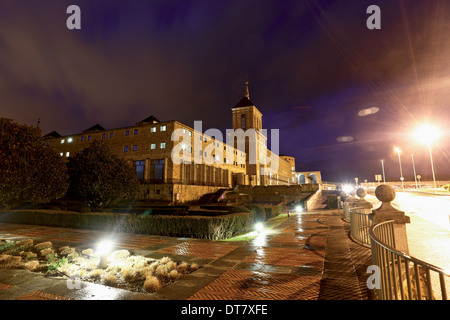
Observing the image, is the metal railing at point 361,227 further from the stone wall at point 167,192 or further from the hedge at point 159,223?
the stone wall at point 167,192

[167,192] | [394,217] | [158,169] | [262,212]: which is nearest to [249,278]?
[394,217]

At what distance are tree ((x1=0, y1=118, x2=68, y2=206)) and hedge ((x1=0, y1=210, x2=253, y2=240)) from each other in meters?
1.83

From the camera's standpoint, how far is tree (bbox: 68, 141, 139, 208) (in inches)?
784

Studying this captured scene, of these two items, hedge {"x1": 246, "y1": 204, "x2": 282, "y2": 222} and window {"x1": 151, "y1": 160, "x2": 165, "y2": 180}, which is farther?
window {"x1": 151, "y1": 160, "x2": 165, "y2": 180}

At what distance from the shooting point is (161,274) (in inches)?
194

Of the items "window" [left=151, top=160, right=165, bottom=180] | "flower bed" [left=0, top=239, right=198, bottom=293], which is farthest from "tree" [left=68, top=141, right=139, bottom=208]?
"window" [left=151, top=160, right=165, bottom=180]

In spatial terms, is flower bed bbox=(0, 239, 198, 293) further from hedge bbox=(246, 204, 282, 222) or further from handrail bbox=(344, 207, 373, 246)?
hedge bbox=(246, 204, 282, 222)

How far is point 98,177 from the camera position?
1988cm

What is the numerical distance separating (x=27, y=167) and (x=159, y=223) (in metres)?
7.92

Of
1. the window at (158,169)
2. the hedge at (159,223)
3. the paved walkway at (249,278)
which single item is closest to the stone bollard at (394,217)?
the paved walkway at (249,278)

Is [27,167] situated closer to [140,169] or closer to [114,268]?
[114,268]
